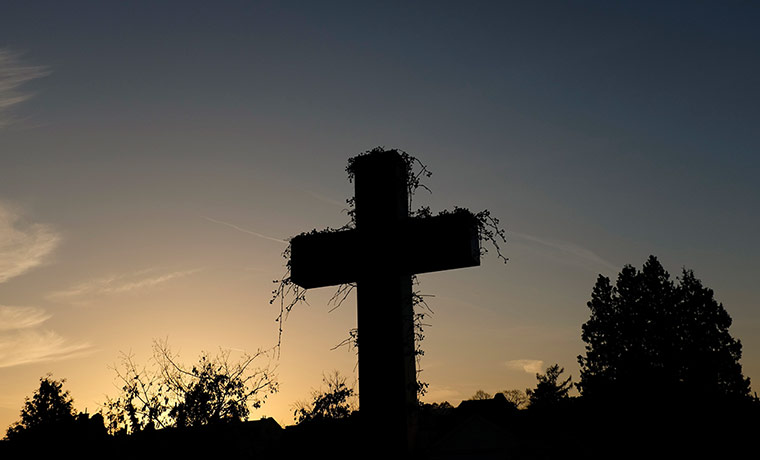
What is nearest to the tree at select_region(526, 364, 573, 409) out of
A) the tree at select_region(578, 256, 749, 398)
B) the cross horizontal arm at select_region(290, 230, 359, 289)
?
the tree at select_region(578, 256, 749, 398)

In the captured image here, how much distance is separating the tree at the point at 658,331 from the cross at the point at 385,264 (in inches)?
1659

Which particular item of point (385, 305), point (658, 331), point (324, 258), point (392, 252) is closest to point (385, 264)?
point (392, 252)

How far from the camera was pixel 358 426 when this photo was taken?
609 cm

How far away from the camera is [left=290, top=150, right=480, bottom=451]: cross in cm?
599

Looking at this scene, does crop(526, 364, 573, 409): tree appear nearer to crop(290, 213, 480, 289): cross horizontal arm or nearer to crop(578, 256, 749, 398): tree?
crop(578, 256, 749, 398): tree

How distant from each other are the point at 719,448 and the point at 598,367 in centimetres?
4379

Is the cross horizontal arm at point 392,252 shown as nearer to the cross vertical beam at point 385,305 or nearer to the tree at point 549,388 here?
the cross vertical beam at point 385,305

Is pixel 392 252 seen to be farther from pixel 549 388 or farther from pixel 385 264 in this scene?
pixel 549 388

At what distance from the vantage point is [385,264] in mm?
6434

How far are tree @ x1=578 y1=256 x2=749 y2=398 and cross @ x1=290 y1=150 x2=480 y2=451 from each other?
4213cm

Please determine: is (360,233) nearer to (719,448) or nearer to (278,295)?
(278,295)

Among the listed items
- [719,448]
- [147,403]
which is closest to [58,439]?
[147,403]

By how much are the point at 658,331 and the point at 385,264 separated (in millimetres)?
47311

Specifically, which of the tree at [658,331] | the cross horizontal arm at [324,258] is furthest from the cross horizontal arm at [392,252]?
the tree at [658,331]
